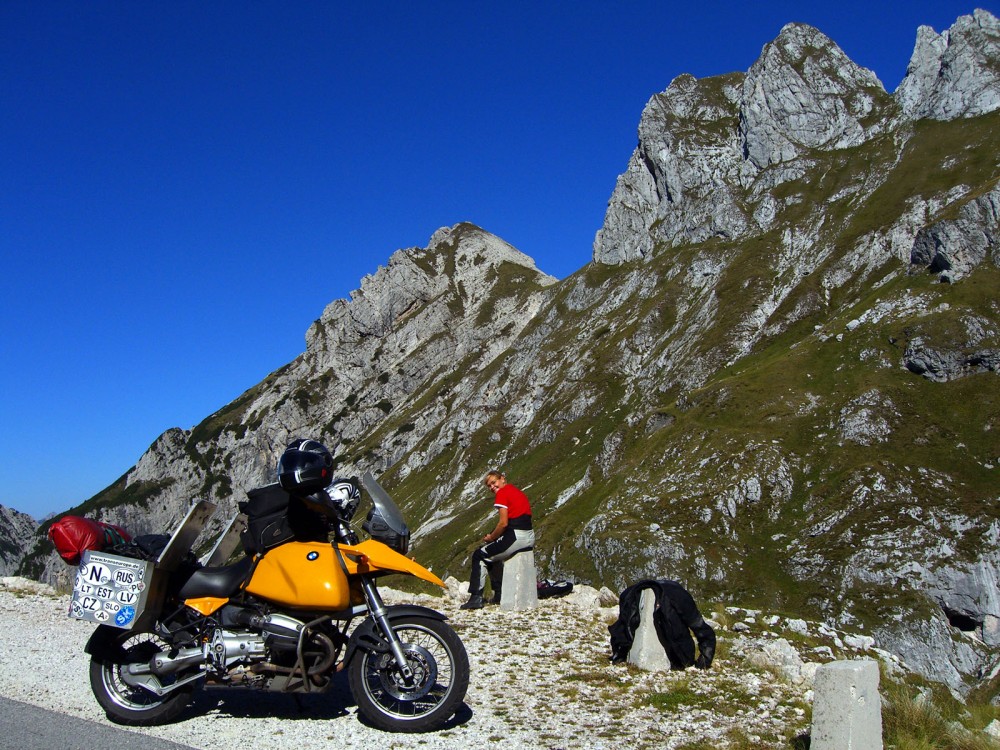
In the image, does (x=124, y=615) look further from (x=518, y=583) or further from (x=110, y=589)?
(x=518, y=583)

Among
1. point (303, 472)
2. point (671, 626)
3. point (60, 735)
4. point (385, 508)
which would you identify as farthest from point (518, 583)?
point (60, 735)

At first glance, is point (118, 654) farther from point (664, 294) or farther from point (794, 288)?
point (664, 294)

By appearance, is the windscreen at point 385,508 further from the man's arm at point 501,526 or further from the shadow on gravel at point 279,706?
the man's arm at point 501,526

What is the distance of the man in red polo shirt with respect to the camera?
16.0 meters

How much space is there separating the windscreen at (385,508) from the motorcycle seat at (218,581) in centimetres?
153

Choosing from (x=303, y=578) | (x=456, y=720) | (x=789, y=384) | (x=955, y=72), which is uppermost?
(x=955, y=72)

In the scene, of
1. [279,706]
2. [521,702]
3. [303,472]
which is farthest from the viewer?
[521,702]

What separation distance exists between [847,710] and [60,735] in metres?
7.87

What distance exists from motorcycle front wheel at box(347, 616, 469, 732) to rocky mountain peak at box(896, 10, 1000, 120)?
7082 inches

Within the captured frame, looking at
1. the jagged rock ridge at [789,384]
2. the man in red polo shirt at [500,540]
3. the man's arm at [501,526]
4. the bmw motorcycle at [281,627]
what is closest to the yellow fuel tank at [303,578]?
the bmw motorcycle at [281,627]

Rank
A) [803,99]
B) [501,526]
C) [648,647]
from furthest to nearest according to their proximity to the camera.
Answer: [803,99] → [501,526] → [648,647]

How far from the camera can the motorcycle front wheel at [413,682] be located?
23.6 ft

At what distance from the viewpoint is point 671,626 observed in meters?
10.8

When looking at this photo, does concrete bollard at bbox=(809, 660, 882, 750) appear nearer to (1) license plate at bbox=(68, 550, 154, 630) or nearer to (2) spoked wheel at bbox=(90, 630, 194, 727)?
(2) spoked wheel at bbox=(90, 630, 194, 727)
